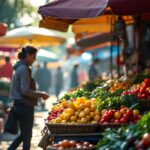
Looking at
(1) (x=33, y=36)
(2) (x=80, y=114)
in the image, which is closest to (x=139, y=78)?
(2) (x=80, y=114)

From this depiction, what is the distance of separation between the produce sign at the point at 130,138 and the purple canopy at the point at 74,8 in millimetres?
2107

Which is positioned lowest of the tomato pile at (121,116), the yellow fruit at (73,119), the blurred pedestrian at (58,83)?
the blurred pedestrian at (58,83)

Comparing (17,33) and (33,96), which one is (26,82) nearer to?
(33,96)

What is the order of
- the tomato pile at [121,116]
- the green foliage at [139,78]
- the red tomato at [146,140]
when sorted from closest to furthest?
the red tomato at [146,140]
the tomato pile at [121,116]
the green foliage at [139,78]

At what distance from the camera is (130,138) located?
5.77 m

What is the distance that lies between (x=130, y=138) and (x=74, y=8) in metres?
2.91

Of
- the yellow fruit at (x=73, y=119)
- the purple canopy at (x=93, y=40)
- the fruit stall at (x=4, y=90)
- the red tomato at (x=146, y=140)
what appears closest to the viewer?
the red tomato at (x=146, y=140)

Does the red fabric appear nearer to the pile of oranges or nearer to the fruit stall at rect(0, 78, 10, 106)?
the fruit stall at rect(0, 78, 10, 106)

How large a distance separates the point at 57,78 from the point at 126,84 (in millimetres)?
21603

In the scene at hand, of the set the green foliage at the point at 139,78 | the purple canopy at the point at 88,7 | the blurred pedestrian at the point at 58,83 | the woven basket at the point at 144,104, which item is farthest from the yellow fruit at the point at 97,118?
the blurred pedestrian at the point at 58,83

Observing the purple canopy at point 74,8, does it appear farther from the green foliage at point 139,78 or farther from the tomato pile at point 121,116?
the green foliage at point 139,78

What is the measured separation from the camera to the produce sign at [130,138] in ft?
18.2

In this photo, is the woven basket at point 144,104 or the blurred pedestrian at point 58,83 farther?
the blurred pedestrian at point 58,83

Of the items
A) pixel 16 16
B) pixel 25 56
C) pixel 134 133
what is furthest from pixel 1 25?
pixel 16 16
